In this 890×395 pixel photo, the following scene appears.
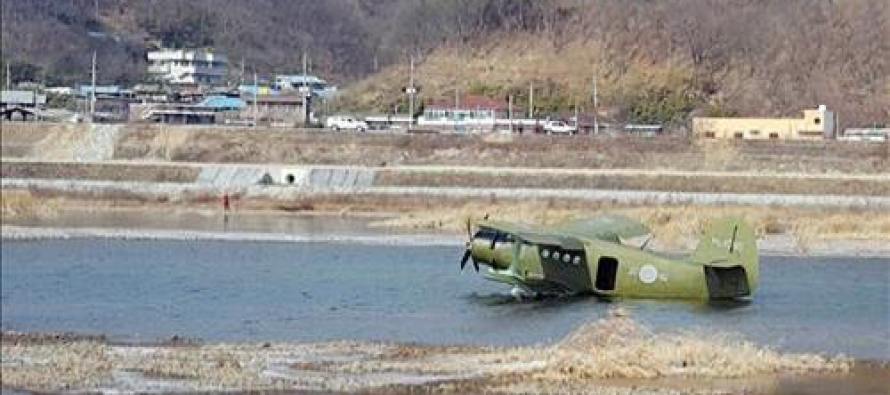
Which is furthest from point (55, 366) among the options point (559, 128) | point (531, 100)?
point (531, 100)

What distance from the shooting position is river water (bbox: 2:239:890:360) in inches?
842

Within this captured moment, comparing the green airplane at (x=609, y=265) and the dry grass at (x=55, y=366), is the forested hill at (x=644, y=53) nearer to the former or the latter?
the green airplane at (x=609, y=265)

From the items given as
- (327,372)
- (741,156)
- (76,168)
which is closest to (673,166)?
(741,156)

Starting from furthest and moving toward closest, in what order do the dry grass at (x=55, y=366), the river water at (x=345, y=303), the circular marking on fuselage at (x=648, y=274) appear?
the circular marking on fuselage at (x=648, y=274) < the river water at (x=345, y=303) < the dry grass at (x=55, y=366)

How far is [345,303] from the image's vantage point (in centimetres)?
2519

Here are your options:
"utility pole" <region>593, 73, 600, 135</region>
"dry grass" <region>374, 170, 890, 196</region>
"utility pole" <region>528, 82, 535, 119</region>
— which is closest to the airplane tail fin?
"dry grass" <region>374, 170, 890, 196</region>

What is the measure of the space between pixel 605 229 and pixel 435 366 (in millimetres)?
10522

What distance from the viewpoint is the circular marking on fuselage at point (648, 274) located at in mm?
25781

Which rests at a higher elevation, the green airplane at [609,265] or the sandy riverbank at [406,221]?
the green airplane at [609,265]

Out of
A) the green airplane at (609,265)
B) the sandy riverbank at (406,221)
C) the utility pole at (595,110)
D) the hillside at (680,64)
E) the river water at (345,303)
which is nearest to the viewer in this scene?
the river water at (345,303)

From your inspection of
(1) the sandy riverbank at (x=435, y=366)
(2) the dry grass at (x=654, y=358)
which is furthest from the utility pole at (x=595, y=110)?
(1) the sandy riverbank at (x=435, y=366)

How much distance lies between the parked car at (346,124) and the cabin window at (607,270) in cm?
4280

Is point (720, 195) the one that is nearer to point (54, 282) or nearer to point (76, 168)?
point (76, 168)

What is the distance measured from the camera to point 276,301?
82.0ft
